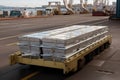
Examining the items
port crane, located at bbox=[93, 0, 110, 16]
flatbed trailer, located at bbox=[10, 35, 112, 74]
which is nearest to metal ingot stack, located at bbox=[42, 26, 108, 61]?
flatbed trailer, located at bbox=[10, 35, 112, 74]

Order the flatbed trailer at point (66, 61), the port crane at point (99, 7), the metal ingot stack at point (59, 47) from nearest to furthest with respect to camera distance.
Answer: the flatbed trailer at point (66, 61) < the metal ingot stack at point (59, 47) < the port crane at point (99, 7)

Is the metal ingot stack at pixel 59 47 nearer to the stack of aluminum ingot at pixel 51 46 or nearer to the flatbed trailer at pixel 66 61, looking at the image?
the stack of aluminum ingot at pixel 51 46

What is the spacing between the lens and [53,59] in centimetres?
680

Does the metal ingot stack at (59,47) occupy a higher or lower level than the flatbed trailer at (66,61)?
higher

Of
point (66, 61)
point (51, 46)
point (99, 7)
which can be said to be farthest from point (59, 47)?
point (99, 7)

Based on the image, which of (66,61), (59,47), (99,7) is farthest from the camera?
(99,7)

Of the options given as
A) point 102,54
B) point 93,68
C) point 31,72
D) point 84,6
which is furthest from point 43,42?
point 84,6

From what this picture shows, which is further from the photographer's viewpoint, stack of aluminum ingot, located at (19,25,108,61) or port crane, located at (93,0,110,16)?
port crane, located at (93,0,110,16)

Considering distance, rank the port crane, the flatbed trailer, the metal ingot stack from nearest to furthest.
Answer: the flatbed trailer < the metal ingot stack < the port crane

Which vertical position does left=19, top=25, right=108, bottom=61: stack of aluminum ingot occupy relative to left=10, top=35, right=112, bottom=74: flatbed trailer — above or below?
above

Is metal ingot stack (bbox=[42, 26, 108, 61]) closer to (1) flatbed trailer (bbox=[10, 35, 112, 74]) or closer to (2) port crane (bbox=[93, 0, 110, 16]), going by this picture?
(1) flatbed trailer (bbox=[10, 35, 112, 74])

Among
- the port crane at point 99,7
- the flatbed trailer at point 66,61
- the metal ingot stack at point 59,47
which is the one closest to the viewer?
the flatbed trailer at point 66,61

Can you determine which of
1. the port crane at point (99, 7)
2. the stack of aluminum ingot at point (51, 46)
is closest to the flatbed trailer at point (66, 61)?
the stack of aluminum ingot at point (51, 46)

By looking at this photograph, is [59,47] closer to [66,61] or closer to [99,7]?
[66,61]
